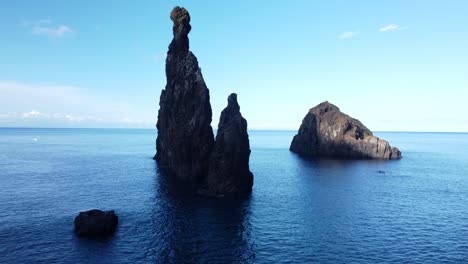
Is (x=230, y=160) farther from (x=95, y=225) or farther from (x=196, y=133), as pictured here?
(x=95, y=225)

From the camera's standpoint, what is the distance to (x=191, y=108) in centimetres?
10669

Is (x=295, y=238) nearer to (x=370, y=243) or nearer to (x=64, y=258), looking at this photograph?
(x=370, y=243)

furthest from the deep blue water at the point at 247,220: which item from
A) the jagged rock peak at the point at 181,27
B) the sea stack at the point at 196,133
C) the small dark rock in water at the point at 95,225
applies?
the jagged rock peak at the point at 181,27

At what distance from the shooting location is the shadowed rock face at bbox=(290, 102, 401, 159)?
178 m

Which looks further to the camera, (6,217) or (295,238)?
(6,217)

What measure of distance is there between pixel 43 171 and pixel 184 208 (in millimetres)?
75370

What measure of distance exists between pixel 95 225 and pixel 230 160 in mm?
38775

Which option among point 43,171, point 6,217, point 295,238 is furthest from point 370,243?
point 43,171

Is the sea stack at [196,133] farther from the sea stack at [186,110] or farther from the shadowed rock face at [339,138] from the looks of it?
the shadowed rock face at [339,138]

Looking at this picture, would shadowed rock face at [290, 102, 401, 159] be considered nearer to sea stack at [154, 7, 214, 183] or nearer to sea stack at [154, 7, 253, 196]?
sea stack at [154, 7, 253, 196]

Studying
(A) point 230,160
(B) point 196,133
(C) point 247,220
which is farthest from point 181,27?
(C) point 247,220

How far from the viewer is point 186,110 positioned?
107750 millimetres

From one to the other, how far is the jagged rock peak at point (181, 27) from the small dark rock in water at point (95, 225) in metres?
63.7

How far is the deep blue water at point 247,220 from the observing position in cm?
5409
